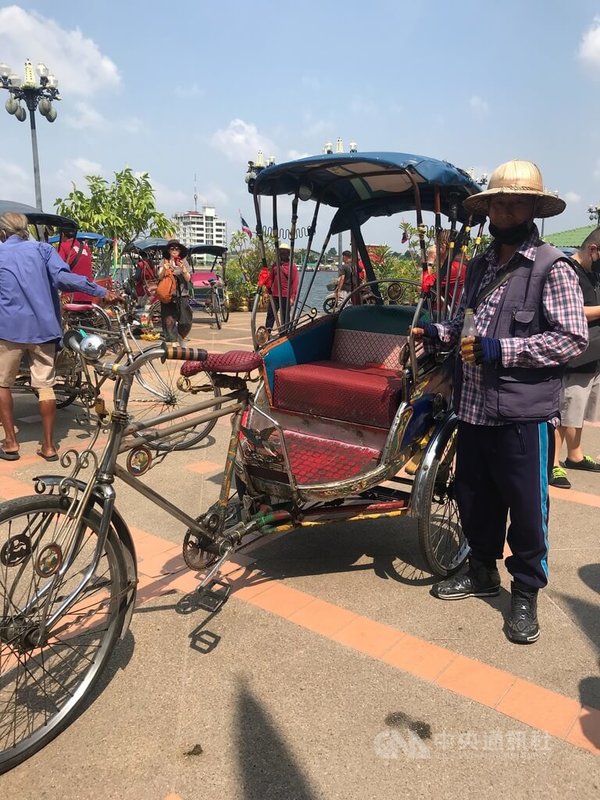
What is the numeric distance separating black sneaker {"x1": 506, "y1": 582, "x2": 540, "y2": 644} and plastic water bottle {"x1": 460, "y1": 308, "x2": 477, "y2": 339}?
120 cm

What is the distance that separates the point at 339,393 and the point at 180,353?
4.40ft

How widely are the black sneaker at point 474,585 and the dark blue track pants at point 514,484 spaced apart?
0.18 metres

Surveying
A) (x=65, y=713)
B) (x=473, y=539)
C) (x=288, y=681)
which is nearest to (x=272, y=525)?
(x=288, y=681)

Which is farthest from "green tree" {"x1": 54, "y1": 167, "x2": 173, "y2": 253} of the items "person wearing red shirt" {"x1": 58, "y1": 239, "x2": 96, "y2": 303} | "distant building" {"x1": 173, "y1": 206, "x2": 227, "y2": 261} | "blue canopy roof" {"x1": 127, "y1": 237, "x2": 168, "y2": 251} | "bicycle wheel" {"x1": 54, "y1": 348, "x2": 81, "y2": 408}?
"distant building" {"x1": 173, "y1": 206, "x2": 227, "y2": 261}

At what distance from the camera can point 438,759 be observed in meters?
2.02

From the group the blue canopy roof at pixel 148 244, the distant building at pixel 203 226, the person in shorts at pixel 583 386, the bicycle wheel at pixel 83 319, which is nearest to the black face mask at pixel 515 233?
the person in shorts at pixel 583 386

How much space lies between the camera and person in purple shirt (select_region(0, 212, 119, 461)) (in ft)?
15.2

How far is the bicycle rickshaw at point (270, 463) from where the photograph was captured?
2094 mm

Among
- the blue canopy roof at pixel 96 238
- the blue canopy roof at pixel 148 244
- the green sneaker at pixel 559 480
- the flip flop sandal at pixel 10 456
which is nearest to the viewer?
the green sneaker at pixel 559 480

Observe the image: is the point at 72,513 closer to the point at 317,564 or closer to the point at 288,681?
the point at 288,681

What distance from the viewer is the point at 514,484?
2.67 metres

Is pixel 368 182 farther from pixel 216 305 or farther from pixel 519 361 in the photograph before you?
pixel 216 305

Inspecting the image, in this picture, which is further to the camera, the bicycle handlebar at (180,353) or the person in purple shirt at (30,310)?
the person in purple shirt at (30,310)

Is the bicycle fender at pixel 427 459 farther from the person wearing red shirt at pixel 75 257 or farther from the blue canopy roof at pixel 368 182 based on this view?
the person wearing red shirt at pixel 75 257
